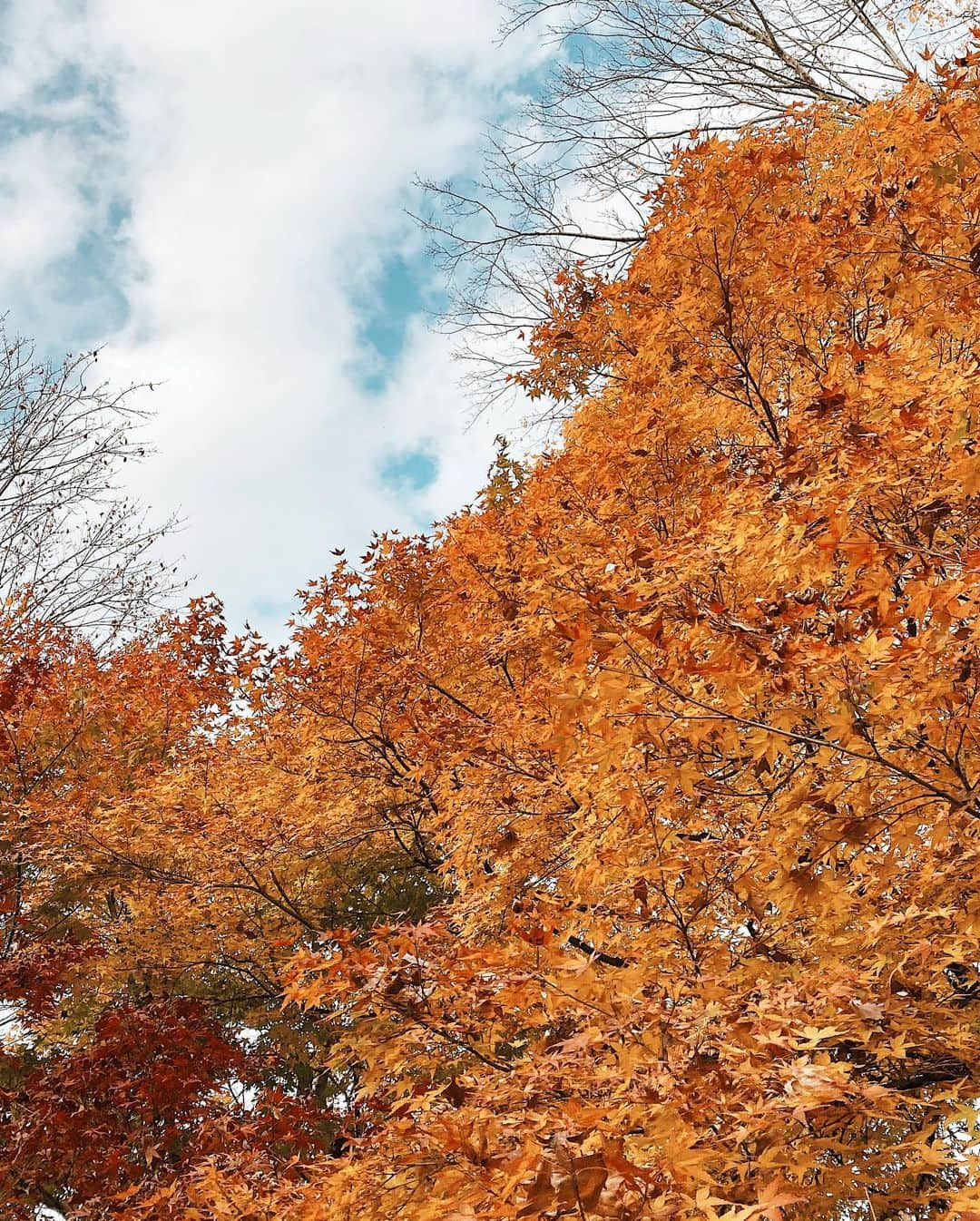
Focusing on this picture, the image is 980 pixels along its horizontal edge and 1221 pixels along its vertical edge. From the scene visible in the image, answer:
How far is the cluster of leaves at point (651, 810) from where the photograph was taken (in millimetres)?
2299

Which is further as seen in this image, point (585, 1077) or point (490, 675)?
point (490, 675)

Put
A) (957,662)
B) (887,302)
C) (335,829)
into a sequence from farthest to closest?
(335,829)
(887,302)
(957,662)

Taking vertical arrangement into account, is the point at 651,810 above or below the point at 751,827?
above

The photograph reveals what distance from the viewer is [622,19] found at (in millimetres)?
9242

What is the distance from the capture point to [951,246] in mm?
3803

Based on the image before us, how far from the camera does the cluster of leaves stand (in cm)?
230

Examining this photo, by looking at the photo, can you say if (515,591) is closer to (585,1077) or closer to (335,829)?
(335,829)

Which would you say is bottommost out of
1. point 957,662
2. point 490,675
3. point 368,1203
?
point 368,1203

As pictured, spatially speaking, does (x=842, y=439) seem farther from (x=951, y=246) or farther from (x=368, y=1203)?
(x=368, y=1203)

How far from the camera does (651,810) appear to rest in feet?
9.50

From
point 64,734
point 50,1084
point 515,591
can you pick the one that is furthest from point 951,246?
point 64,734

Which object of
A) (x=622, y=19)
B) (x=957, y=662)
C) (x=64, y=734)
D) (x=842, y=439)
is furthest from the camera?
(x=64, y=734)

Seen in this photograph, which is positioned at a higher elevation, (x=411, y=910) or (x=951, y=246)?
(x=951, y=246)

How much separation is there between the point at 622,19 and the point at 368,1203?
34.2 ft
